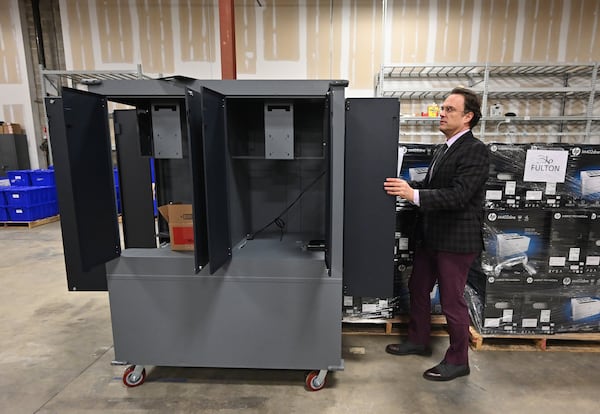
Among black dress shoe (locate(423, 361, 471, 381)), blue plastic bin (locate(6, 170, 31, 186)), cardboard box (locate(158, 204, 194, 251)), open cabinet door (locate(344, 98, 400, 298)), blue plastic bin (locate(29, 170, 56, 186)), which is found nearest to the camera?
open cabinet door (locate(344, 98, 400, 298))

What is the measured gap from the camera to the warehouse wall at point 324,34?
5.51 metres

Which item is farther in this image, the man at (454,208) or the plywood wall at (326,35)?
the plywood wall at (326,35)

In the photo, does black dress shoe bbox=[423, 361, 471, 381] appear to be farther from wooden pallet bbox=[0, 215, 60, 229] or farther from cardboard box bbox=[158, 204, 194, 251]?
wooden pallet bbox=[0, 215, 60, 229]


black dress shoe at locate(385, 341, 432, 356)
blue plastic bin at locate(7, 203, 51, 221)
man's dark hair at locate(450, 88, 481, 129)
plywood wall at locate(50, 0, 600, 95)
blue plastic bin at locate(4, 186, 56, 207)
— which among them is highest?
plywood wall at locate(50, 0, 600, 95)

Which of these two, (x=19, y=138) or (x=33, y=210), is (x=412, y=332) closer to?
(x=33, y=210)

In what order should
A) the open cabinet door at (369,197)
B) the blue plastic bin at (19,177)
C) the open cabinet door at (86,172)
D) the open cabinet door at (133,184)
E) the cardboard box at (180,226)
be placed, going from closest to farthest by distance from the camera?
the open cabinet door at (86,172), the open cabinet door at (369,197), the cardboard box at (180,226), the open cabinet door at (133,184), the blue plastic bin at (19,177)

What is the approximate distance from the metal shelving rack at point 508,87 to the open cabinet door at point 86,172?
4.37 metres

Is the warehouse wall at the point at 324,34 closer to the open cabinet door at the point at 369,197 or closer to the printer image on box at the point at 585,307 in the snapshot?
the open cabinet door at the point at 369,197

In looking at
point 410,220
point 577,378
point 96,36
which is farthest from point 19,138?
point 577,378

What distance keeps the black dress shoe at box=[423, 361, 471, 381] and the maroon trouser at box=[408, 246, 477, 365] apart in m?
0.03

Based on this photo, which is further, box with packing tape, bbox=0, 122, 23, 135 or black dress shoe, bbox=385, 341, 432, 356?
box with packing tape, bbox=0, 122, 23, 135

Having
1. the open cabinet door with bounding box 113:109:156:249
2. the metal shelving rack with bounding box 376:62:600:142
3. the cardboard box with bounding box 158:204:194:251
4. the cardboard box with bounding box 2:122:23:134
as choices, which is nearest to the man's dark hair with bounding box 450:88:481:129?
the cardboard box with bounding box 158:204:194:251

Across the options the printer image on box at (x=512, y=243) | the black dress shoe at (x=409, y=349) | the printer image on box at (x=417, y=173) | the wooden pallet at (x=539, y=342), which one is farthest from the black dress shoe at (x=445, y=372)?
the printer image on box at (x=417, y=173)

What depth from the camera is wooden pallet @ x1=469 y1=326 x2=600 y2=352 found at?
7.68 ft
